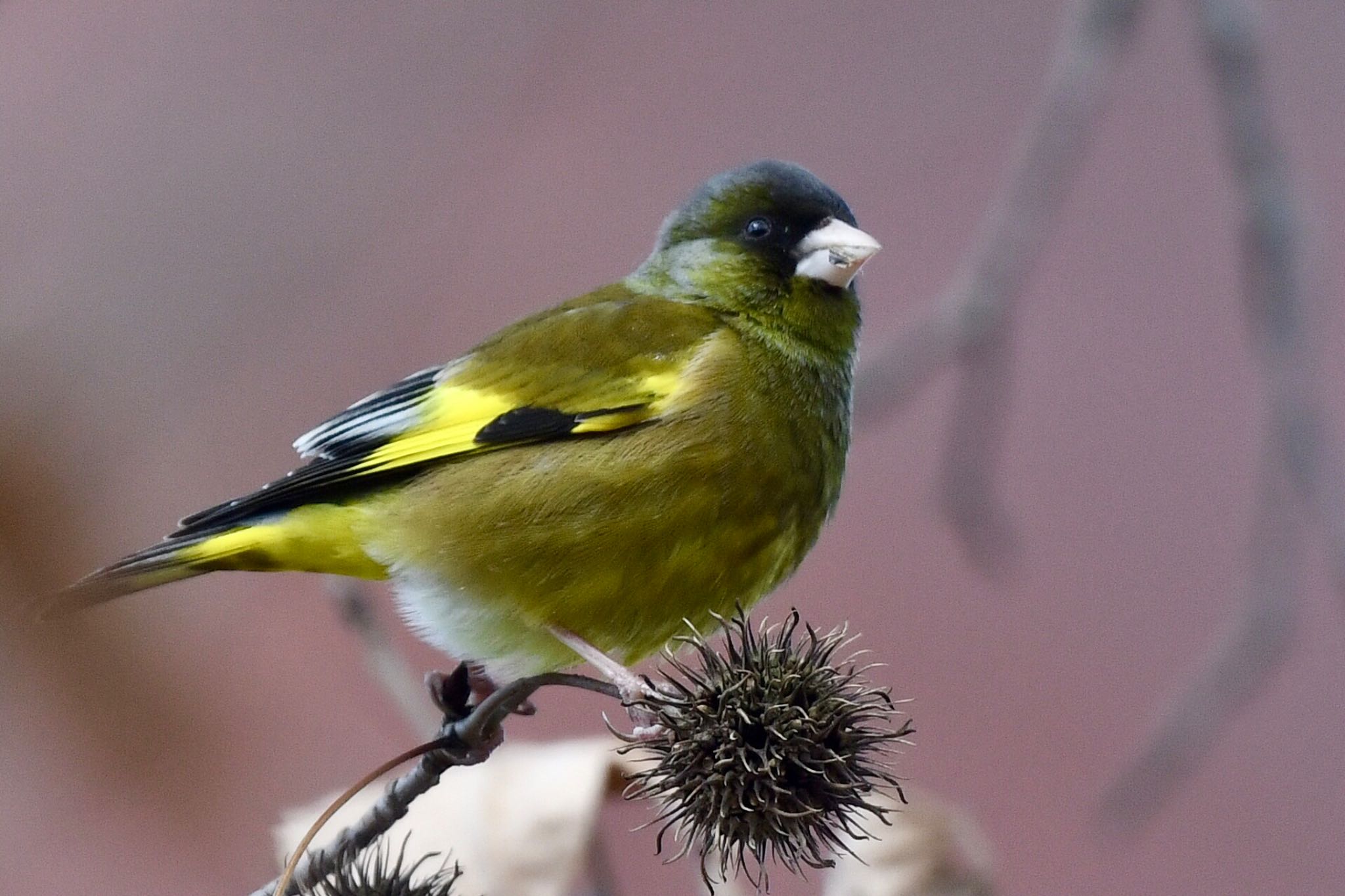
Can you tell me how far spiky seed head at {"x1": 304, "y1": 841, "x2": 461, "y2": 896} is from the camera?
1345 millimetres

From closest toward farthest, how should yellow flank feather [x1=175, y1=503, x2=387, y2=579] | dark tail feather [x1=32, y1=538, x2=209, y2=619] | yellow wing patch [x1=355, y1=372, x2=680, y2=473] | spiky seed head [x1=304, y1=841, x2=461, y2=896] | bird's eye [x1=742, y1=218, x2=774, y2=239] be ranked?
dark tail feather [x1=32, y1=538, x2=209, y2=619] < spiky seed head [x1=304, y1=841, x2=461, y2=896] < yellow flank feather [x1=175, y1=503, x2=387, y2=579] < yellow wing patch [x1=355, y1=372, x2=680, y2=473] < bird's eye [x1=742, y1=218, x2=774, y2=239]

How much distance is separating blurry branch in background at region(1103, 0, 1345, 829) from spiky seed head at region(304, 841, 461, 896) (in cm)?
126

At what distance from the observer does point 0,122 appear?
1.87 m

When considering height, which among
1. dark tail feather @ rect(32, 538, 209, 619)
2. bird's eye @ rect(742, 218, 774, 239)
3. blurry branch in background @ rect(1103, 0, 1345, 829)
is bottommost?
blurry branch in background @ rect(1103, 0, 1345, 829)

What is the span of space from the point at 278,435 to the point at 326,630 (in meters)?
0.38

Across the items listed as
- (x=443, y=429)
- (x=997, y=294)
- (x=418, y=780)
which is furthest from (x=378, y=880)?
(x=997, y=294)

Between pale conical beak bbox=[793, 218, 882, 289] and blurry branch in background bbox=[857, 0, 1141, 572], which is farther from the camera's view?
blurry branch in background bbox=[857, 0, 1141, 572]

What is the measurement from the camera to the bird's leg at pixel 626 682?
132cm

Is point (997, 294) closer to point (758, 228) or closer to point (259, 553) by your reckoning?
point (758, 228)

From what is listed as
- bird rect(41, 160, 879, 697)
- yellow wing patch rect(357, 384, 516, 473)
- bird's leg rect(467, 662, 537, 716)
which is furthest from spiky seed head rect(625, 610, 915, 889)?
yellow wing patch rect(357, 384, 516, 473)

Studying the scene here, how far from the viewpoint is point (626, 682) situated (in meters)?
1.39

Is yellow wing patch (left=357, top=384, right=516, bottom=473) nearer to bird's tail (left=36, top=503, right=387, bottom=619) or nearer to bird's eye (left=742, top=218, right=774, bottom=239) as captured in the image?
bird's tail (left=36, top=503, right=387, bottom=619)

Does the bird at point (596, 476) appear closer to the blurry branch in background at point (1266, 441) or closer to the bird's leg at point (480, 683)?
the bird's leg at point (480, 683)

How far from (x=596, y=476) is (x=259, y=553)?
381 mm
